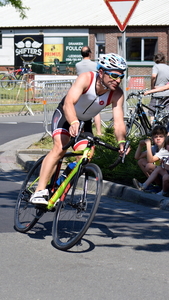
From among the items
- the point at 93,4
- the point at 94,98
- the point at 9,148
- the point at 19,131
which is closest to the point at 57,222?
the point at 94,98

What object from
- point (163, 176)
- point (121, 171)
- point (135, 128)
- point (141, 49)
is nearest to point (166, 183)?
point (163, 176)

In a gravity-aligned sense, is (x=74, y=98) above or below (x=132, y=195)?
above

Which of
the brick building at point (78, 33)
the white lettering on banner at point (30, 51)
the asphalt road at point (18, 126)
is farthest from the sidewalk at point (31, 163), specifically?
the white lettering on banner at point (30, 51)

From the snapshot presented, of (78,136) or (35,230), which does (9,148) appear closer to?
(35,230)

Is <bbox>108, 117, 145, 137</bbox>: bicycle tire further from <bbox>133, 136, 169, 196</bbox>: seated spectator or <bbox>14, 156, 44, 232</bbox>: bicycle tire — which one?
<bbox>14, 156, 44, 232</bbox>: bicycle tire

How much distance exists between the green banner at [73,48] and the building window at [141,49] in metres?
3.86

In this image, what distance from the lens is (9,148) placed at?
504 inches

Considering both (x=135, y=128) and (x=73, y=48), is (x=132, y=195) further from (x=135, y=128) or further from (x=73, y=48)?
(x=73, y=48)

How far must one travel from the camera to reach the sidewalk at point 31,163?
25.1ft

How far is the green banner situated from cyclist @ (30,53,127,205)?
41031 millimetres

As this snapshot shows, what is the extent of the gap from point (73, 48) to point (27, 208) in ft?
137

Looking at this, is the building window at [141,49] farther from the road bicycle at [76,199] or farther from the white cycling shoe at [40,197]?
the road bicycle at [76,199]

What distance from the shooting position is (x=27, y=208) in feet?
21.3

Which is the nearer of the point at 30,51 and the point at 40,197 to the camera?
the point at 40,197
